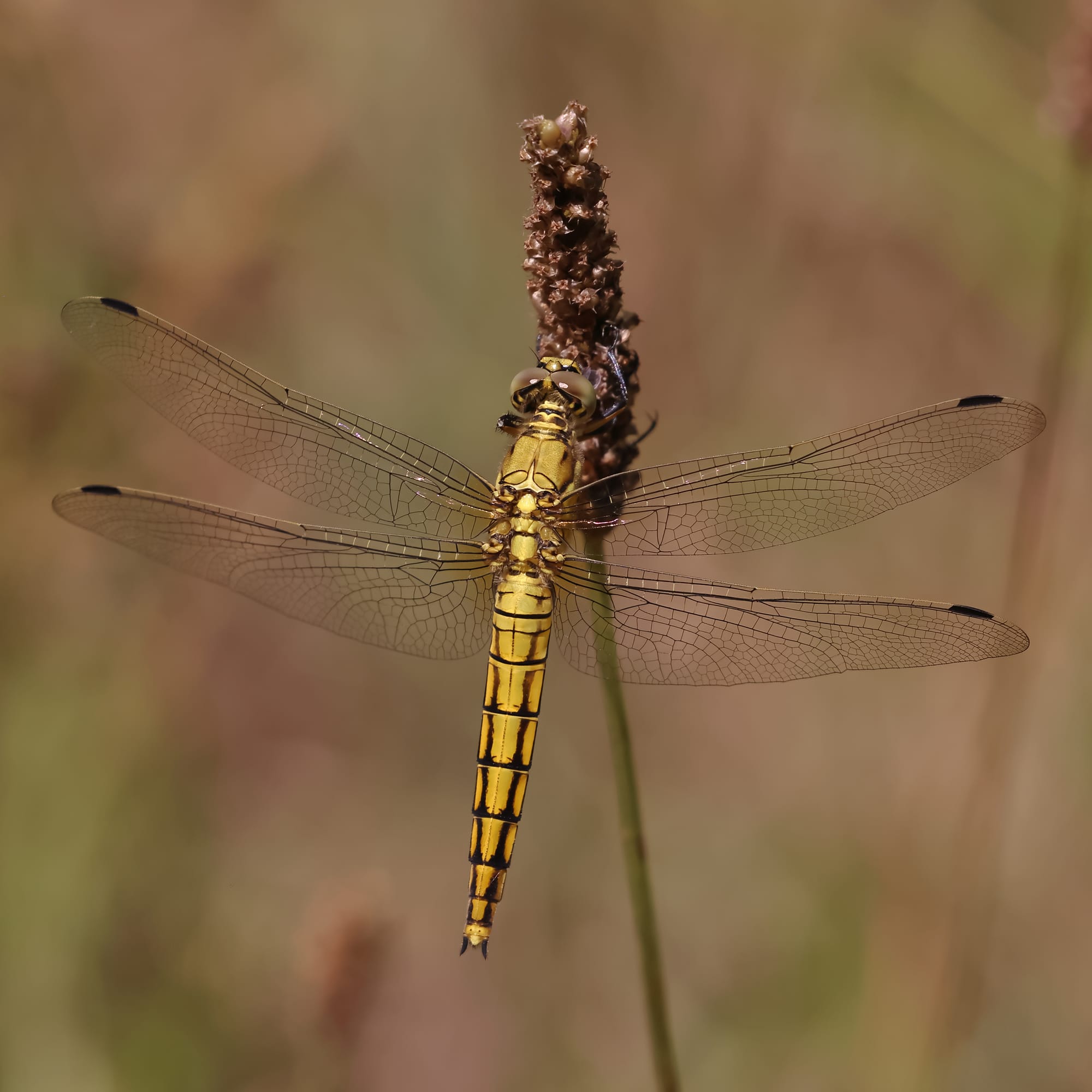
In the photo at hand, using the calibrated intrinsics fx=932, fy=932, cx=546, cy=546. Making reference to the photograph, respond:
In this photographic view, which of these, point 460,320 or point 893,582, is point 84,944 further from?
point 893,582

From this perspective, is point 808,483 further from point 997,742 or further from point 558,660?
point 558,660

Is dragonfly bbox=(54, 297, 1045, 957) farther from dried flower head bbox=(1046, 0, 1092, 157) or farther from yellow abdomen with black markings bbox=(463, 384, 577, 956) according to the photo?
dried flower head bbox=(1046, 0, 1092, 157)

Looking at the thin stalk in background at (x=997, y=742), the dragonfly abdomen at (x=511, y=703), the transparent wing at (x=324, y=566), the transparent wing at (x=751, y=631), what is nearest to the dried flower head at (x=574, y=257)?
the transparent wing at (x=751, y=631)

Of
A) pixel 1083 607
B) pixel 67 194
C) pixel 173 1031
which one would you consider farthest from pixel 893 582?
pixel 67 194

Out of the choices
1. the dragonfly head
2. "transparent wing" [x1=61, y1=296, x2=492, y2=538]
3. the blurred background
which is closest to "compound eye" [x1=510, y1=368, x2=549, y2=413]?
the dragonfly head

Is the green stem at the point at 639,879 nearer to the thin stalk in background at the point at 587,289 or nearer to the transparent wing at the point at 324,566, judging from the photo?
the thin stalk in background at the point at 587,289

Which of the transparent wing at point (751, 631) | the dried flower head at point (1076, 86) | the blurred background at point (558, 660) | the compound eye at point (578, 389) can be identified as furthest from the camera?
the blurred background at point (558, 660)
